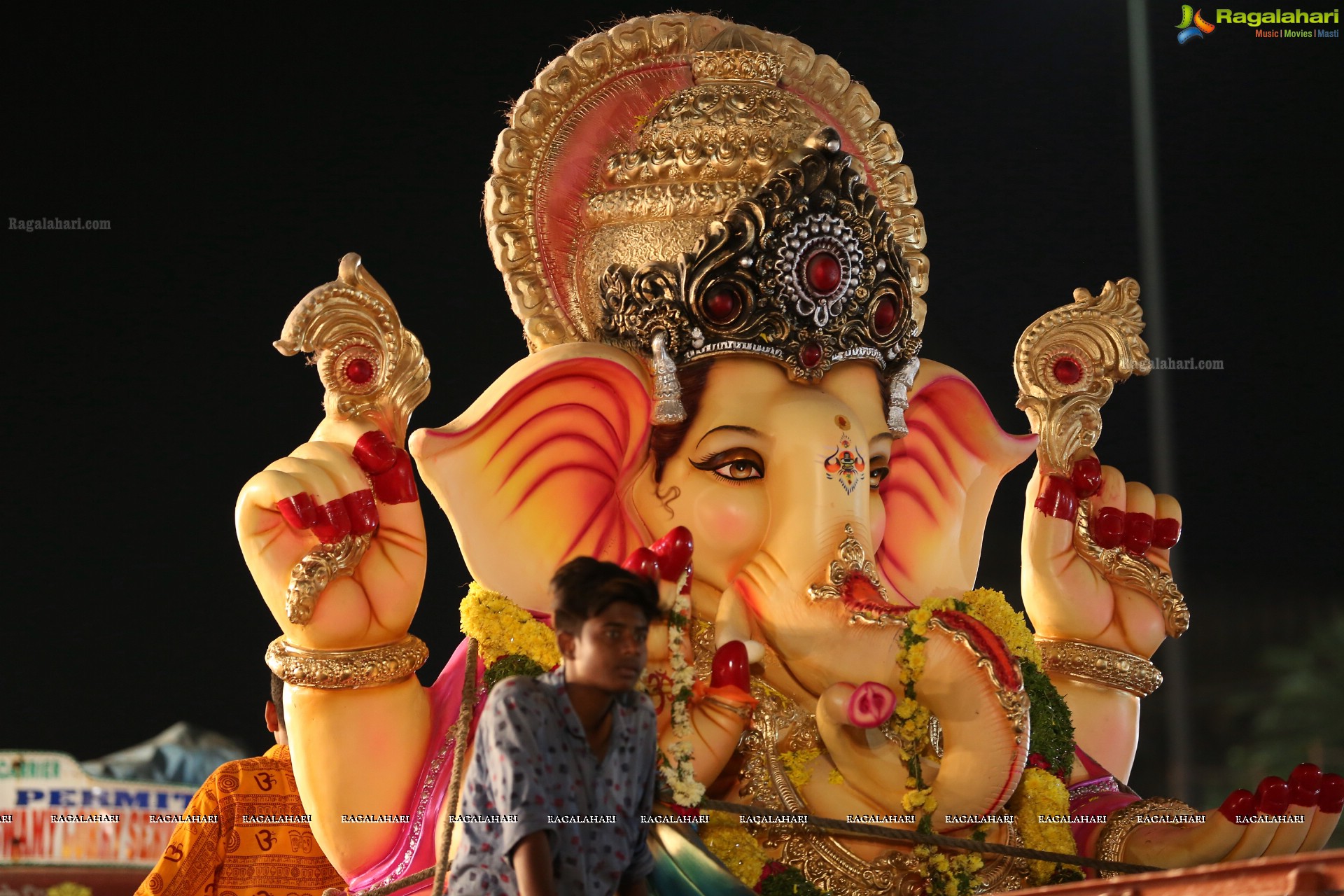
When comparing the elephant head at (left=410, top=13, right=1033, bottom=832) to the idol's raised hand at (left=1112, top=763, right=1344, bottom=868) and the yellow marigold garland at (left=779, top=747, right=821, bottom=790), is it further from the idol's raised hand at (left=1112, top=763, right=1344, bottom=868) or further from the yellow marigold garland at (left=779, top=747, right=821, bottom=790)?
the idol's raised hand at (left=1112, top=763, right=1344, bottom=868)

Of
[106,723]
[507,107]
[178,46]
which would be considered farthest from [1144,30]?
[106,723]

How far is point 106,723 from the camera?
5086 millimetres

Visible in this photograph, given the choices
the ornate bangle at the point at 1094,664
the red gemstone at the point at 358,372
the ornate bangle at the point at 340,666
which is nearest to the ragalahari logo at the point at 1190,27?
the ornate bangle at the point at 1094,664

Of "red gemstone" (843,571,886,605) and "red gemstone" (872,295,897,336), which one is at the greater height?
"red gemstone" (872,295,897,336)

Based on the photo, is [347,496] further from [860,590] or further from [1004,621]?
[1004,621]

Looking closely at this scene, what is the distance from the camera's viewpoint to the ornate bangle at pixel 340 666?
3336 mm

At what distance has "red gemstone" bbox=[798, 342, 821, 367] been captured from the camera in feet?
11.6

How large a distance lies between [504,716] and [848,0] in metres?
3.87

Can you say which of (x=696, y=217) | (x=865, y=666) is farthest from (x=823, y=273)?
(x=865, y=666)

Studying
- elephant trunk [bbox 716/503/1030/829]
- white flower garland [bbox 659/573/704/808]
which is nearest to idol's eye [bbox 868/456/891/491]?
elephant trunk [bbox 716/503/1030/829]

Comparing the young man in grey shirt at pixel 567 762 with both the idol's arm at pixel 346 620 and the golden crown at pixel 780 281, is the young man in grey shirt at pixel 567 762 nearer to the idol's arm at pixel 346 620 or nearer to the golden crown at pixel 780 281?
the idol's arm at pixel 346 620

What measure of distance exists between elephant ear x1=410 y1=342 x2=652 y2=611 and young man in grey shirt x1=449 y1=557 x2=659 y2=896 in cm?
127

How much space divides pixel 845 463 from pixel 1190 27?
2968 millimetres

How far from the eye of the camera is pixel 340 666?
334 centimetres
